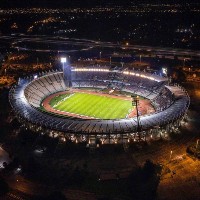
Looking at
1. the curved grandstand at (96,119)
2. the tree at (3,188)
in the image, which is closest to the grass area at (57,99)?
the curved grandstand at (96,119)

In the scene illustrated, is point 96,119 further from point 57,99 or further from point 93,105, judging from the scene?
point 57,99

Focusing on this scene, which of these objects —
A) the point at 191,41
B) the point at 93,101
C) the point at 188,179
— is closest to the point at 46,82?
the point at 93,101

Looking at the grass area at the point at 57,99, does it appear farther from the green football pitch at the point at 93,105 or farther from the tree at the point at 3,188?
the tree at the point at 3,188

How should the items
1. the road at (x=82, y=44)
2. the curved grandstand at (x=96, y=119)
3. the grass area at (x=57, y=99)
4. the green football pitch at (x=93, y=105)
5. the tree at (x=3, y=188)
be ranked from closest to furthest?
the tree at (x=3, y=188) → the curved grandstand at (x=96, y=119) → the green football pitch at (x=93, y=105) → the grass area at (x=57, y=99) → the road at (x=82, y=44)

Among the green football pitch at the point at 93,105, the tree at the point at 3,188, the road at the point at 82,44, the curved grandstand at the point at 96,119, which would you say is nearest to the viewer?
the tree at the point at 3,188

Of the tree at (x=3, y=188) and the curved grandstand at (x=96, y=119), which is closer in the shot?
the tree at (x=3, y=188)

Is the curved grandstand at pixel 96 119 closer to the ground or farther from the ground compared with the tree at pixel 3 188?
farther from the ground

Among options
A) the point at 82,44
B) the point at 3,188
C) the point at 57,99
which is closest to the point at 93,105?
the point at 57,99
